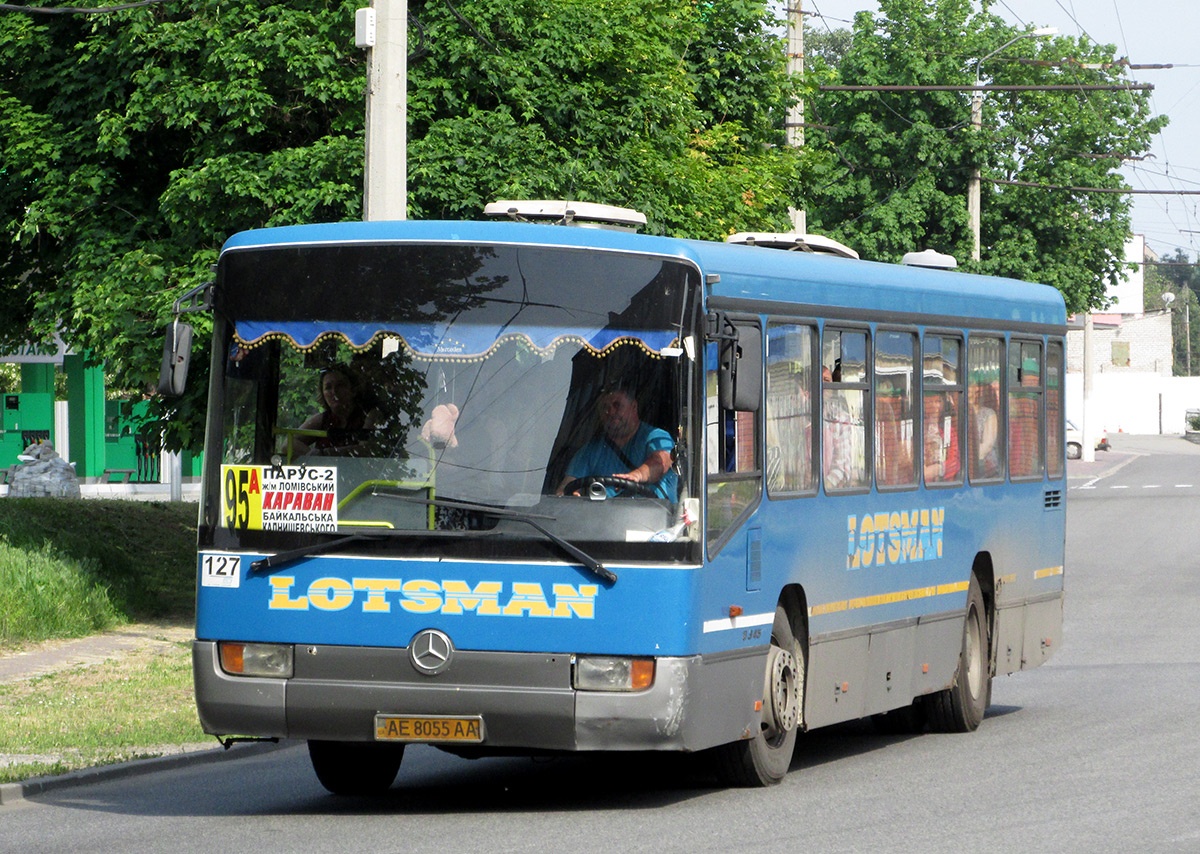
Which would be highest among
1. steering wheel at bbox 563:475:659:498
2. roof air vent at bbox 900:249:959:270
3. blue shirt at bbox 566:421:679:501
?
roof air vent at bbox 900:249:959:270

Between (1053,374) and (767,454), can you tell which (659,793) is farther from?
(1053,374)

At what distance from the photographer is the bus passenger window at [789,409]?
9.83 metres

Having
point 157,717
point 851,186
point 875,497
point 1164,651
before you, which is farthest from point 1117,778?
point 851,186

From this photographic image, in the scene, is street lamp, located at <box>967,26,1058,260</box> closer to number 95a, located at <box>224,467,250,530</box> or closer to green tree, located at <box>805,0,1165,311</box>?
green tree, located at <box>805,0,1165,311</box>

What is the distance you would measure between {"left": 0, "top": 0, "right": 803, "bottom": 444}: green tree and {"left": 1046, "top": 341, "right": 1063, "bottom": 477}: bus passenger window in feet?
19.4

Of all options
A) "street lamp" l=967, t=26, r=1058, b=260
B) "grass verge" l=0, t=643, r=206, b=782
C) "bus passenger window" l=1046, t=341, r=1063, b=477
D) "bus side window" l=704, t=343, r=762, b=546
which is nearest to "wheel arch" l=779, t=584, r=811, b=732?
"bus side window" l=704, t=343, r=762, b=546

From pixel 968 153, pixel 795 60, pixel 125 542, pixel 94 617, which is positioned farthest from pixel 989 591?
pixel 968 153

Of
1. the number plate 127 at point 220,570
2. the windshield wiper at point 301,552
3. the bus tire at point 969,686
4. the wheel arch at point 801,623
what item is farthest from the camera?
the bus tire at point 969,686

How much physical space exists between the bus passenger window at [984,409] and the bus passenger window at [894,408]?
1.12 m

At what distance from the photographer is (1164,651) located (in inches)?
713

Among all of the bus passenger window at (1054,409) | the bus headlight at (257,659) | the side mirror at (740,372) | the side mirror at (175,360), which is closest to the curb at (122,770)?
the bus headlight at (257,659)

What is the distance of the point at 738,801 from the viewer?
30.6 ft

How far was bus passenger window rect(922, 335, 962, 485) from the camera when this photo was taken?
1186cm

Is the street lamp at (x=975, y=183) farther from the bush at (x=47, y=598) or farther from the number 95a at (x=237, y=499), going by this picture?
the number 95a at (x=237, y=499)
